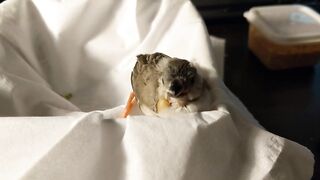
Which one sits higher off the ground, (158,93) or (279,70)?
(158,93)

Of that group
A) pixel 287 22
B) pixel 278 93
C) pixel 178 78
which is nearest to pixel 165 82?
pixel 178 78

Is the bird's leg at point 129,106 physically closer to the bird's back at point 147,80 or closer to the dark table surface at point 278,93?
the bird's back at point 147,80

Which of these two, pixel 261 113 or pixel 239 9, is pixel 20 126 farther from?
pixel 239 9

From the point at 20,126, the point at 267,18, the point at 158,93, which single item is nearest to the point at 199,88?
the point at 158,93

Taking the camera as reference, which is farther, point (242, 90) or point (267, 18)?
point (267, 18)

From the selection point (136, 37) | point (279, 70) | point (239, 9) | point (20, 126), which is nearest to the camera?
point (20, 126)

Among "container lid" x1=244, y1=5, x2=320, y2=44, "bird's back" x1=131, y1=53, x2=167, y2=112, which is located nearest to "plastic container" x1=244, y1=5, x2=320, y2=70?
"container lid" x1=244, y1=5, x2=320, y2=44

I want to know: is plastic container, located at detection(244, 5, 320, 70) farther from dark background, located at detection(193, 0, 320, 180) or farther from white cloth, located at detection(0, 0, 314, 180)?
white cloth, located at detection(0, 0, 314, 180)
